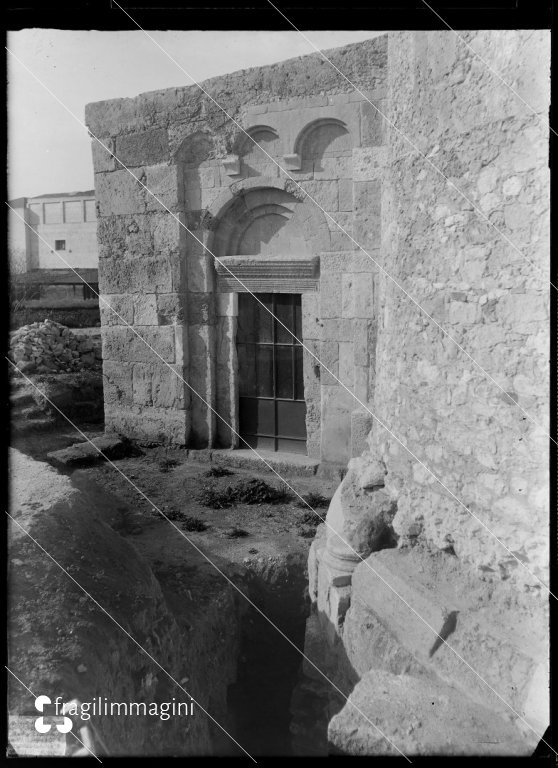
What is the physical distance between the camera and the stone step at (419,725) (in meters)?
2.76

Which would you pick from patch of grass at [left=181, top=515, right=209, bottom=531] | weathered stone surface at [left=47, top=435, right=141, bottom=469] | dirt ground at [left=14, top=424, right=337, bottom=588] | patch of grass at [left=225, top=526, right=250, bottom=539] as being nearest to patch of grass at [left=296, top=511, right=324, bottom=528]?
dirt ground at [left=14, top=424, right=337, bottom=588]

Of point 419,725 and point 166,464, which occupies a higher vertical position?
point 166,464

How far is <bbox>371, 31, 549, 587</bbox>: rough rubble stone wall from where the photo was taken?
290 cm

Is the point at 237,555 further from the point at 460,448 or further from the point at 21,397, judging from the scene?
the point at 21,397

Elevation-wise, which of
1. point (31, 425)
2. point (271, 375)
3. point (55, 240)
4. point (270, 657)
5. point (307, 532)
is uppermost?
point (55, 240)

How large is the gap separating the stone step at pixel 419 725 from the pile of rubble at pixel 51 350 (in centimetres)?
914

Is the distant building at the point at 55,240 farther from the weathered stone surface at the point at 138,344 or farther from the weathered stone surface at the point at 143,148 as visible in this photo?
the weathered stone surface at the point at 138,344

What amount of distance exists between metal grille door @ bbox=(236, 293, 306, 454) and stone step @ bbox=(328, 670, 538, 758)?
498 cm

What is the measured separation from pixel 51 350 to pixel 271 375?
5199 mm

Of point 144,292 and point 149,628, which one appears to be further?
point 144,292

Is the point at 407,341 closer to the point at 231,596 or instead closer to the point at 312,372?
the point at 231,596

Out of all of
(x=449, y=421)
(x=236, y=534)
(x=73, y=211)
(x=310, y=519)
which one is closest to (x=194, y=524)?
(x=236, y=534)

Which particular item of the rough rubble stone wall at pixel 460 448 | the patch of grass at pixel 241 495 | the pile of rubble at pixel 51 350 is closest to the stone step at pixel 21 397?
the pile of rubble at pixel 51 350

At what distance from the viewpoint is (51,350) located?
1135 cm
